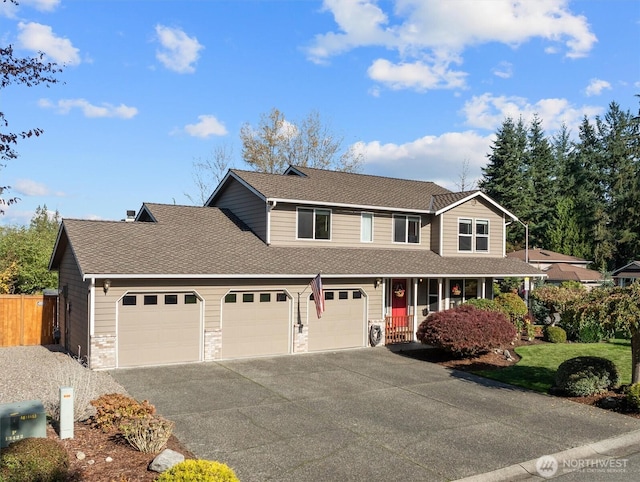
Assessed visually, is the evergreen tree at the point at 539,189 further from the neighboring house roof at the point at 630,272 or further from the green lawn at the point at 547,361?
the green lawn at the point at 547,361

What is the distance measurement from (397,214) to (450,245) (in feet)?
10.1

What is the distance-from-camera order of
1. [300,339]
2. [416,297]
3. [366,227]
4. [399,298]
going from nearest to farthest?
[300,339]
[416,297]
[366,227]
[399,298]

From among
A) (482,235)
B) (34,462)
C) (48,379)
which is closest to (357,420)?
(34,462)

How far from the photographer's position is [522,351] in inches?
769

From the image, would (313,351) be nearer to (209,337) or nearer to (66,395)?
(209,337)

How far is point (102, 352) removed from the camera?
14.6m

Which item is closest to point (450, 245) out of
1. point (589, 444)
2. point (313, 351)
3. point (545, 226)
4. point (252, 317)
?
point (313, 351)

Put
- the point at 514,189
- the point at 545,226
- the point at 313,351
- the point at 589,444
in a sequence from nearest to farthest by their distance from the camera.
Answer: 1. the point at 589,444
2. the point at 313,351
3. the point at 514,189
4. the point at 545,226

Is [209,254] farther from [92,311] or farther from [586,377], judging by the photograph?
[586,377]

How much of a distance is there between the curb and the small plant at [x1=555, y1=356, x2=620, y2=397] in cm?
250

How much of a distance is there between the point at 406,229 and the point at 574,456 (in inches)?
571

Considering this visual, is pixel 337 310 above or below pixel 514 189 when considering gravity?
below

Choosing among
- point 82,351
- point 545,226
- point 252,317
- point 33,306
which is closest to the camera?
point 82,351

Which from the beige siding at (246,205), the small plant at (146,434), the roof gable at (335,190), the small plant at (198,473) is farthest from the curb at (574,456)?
the beige siding at (246,205)
